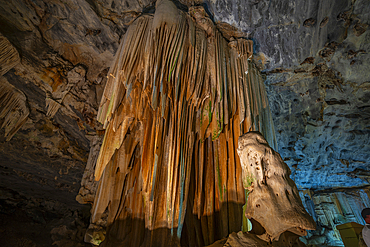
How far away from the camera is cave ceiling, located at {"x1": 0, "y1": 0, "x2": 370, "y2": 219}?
2.80m

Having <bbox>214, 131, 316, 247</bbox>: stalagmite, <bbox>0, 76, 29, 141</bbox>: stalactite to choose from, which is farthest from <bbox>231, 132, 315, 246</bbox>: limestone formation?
<bbox>0, 76, 29, 141</bbox>: stalactite

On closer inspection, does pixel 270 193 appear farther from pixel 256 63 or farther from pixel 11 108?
pixel 11 108

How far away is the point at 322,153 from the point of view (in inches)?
202

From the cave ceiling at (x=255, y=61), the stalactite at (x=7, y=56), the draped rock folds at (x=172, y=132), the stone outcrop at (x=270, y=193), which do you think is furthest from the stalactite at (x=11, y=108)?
the stone outcrop at (x=270, y=193)

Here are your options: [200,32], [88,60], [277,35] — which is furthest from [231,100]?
[88,60]

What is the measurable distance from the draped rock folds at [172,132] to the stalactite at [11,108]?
94.6 inches

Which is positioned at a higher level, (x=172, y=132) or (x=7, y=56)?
(x=7, y=56)

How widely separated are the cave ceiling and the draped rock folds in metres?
0.78

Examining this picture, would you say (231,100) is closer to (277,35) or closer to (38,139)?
(277,35)

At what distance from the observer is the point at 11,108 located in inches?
148

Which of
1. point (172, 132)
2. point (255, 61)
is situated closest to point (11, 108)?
point (172, 132)

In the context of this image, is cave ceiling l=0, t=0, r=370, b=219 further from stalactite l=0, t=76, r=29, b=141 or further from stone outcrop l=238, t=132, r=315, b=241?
stone outcrop l=238, t=132, r=315, b=241

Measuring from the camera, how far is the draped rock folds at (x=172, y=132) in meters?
2.11

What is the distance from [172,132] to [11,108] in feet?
11.4
